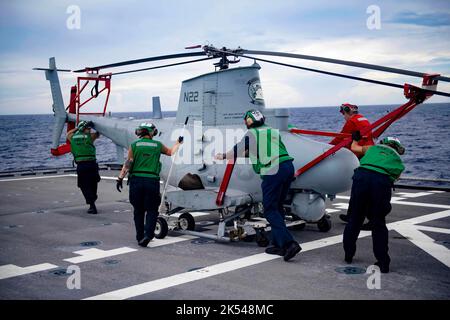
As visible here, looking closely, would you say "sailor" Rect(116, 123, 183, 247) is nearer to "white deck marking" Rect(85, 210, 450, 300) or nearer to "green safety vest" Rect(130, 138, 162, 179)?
"green safety vest" Rect(130, 138, 162, 179)

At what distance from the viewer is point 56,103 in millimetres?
13297

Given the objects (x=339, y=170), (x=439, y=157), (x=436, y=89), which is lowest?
(x=439, y=157)

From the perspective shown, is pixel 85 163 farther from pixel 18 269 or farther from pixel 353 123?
pixel 353 123

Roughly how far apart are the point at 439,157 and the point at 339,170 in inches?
1476

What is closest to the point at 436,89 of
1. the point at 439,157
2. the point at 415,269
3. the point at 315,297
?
the point at 415,269

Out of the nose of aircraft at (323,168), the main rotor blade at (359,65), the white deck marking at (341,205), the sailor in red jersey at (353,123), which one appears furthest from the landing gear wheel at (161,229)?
the white deck marking at (341,205)

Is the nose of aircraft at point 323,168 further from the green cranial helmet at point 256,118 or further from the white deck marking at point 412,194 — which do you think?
the white deck marking at point 412,194

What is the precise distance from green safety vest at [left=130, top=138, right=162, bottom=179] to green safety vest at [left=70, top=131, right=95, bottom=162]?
12.0 feet

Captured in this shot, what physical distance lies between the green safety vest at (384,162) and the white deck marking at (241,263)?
1.51m

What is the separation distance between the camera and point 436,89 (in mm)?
6246

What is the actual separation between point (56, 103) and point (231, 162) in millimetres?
7396

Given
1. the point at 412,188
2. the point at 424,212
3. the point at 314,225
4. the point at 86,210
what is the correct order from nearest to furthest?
1. the point at 314,225
2. the point at 424,212
3. the point at 86,210
4. the point at 412,188

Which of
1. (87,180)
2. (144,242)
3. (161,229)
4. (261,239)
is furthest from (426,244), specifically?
(87,180)
